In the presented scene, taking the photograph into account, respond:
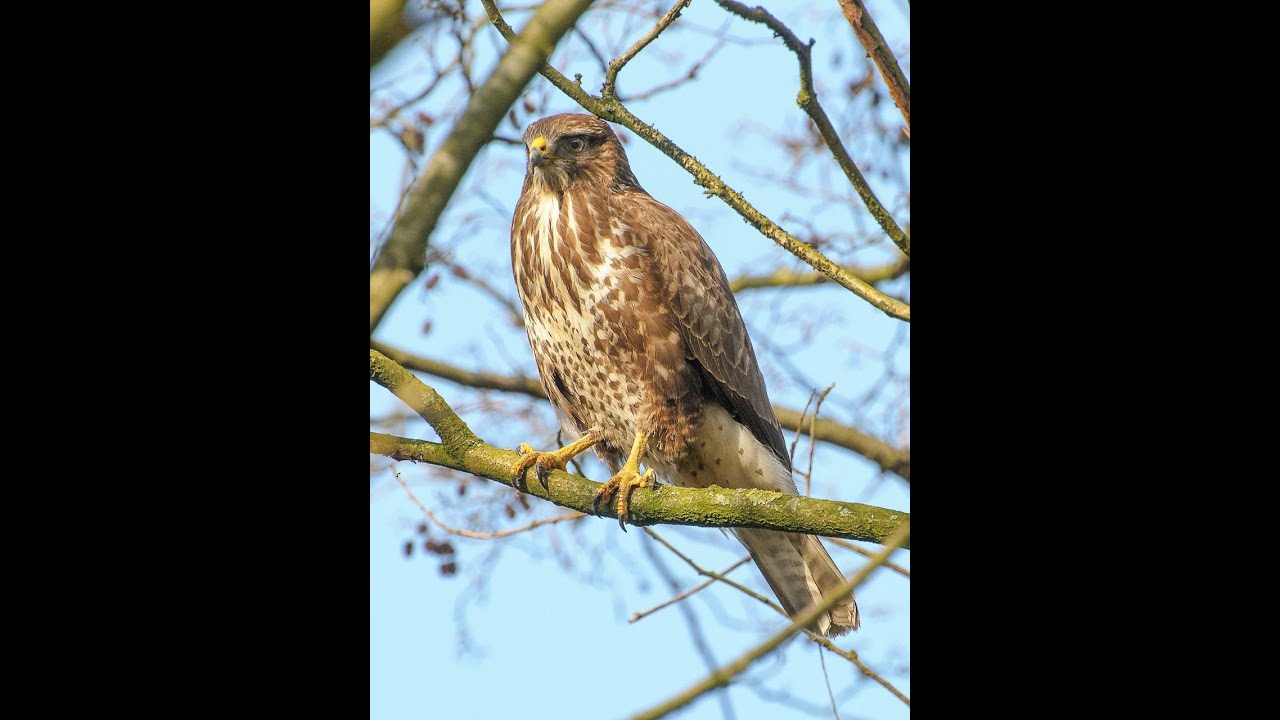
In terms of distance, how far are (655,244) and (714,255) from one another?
0.38m

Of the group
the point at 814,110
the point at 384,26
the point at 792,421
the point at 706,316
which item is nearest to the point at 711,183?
the point at 814,110

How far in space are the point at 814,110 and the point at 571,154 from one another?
1112 millimetres

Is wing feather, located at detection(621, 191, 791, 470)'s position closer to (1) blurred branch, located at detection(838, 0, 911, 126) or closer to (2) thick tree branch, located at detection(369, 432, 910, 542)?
(2) thick tree branch, located at detection(369, 432, 910, 542)

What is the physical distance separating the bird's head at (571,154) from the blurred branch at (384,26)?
82cm

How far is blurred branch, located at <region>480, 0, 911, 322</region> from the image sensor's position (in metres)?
3.04

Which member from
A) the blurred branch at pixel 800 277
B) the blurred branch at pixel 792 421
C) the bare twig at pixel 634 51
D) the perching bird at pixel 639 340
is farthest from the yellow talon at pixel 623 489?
the blurred branch at pixel 800 277

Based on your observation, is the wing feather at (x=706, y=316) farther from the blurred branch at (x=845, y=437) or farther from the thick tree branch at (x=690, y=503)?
the blurred branch at (x=845, y=437)

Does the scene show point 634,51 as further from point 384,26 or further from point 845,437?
point 845,437

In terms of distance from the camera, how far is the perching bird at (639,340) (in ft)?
12.1

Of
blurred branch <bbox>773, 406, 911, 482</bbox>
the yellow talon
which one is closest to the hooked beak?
the yellow talon
